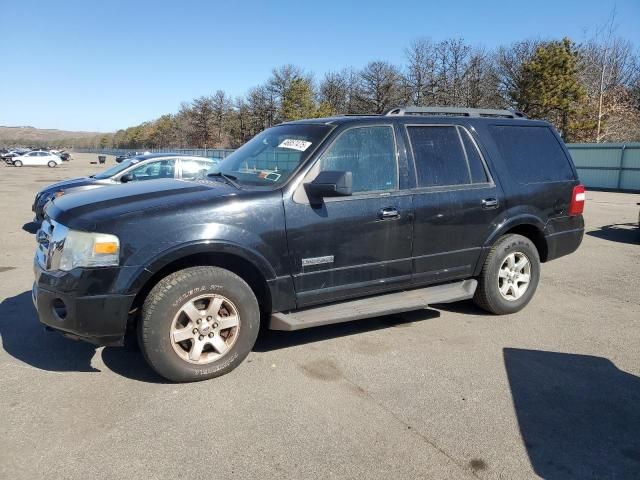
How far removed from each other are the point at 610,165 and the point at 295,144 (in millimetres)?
22588

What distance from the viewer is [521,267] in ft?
17.2

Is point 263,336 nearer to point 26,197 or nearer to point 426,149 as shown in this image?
point 426,149

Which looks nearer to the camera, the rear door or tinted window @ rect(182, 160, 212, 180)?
the rear door

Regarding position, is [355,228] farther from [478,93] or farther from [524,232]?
[478,93]

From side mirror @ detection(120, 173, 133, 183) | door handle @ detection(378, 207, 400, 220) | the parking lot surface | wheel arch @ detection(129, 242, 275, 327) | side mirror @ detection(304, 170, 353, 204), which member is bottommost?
the parking lot surface

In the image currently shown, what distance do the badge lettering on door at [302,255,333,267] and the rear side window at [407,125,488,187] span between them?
1.15m

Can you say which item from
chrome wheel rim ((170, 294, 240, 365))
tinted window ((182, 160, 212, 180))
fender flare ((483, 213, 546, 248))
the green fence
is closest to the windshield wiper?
Answer: chrome wheel rim ((170, 294, 240, 365))

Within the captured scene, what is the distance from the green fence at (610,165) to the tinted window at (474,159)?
2018 centimetres

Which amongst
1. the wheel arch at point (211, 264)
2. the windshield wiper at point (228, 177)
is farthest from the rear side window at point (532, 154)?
the wheel arch at point (211, 264)

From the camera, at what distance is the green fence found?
21250 millimetres

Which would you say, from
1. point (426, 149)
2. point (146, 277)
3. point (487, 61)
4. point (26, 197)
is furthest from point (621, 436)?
point (487, 61)

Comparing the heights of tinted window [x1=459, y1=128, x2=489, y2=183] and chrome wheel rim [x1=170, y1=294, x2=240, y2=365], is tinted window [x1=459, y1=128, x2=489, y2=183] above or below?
above

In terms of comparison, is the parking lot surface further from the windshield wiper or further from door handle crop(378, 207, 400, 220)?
the windshield wiper

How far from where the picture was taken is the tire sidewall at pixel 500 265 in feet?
16.4
